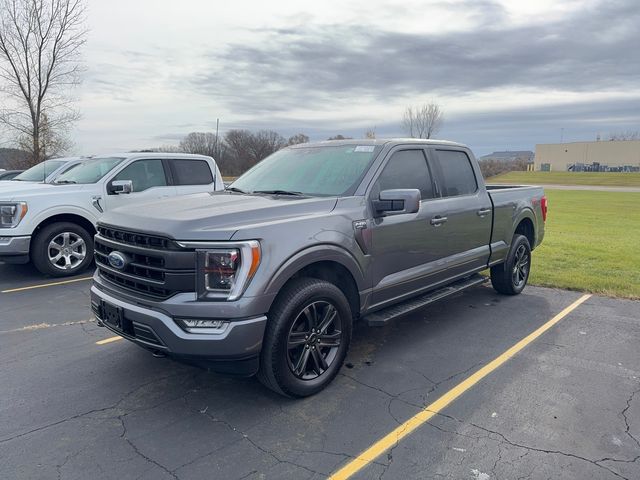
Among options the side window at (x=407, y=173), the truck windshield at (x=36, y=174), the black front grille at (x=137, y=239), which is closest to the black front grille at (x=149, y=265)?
the black front grille at (x=137, y=239)

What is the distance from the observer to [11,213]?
715 cm

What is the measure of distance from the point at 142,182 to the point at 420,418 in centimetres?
685

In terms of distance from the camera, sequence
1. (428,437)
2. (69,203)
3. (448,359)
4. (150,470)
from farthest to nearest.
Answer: (69,203), (448,359), (428,437), (150,470)

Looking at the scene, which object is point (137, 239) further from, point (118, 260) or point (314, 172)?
point (314, 172)

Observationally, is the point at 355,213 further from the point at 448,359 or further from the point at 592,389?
the point at 592,389

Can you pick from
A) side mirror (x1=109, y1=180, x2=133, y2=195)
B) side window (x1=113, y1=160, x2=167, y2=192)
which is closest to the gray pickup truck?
side mirror (x1=109, y1=180, x2=133, y2=195)

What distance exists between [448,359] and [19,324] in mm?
4558

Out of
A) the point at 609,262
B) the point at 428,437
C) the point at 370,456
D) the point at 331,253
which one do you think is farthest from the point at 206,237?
the point at 609,262

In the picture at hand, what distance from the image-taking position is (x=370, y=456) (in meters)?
2.92

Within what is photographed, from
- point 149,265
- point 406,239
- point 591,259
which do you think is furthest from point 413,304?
point 591,259

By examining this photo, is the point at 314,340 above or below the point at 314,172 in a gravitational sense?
below

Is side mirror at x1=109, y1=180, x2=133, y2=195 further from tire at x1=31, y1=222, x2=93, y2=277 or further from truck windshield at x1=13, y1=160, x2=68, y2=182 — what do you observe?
truck windshield at x1=13, y1=160, x2=68, y2=182

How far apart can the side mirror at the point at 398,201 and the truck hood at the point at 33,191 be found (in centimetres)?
578

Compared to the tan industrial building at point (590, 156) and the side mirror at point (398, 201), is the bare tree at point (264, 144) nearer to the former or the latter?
the side mirror at point (398, 201)
